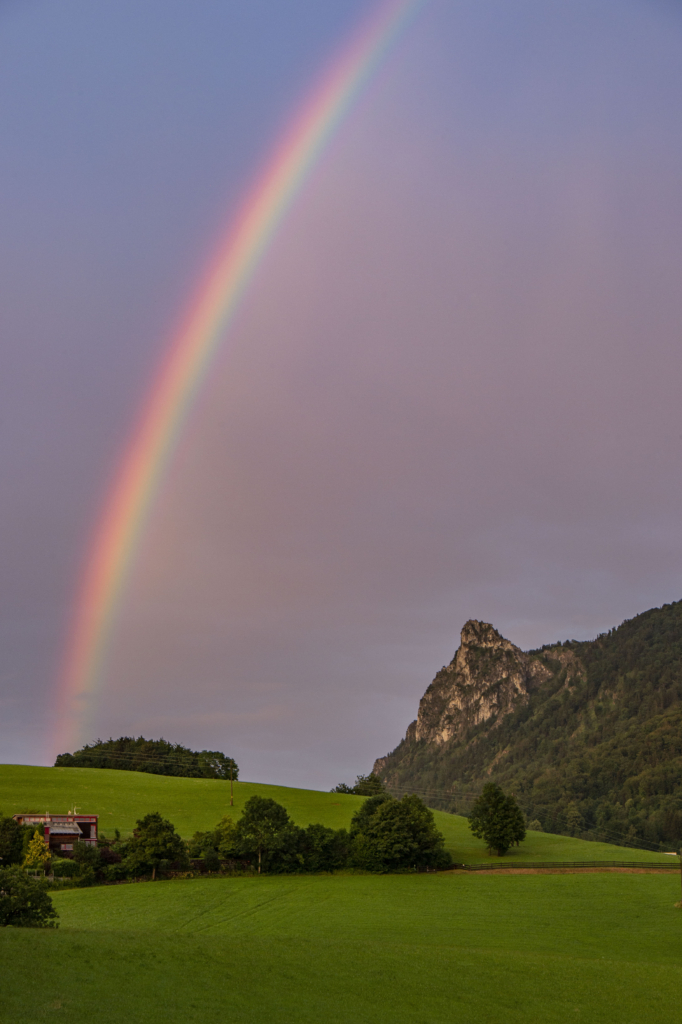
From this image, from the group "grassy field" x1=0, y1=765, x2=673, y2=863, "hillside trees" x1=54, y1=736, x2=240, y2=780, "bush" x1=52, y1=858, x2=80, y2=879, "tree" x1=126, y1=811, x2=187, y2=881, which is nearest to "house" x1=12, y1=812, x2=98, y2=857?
"bush" x1=52, y1=858, x2=80, y2=879

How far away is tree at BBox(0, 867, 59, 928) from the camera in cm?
4500

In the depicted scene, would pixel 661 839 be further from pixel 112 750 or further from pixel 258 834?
pixel 258 834

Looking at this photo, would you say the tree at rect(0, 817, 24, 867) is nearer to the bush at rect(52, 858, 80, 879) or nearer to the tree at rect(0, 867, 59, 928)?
the bush at rect(52, 858, 80, 879)

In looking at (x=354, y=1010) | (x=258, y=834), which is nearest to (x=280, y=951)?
(x=354, y=1010)

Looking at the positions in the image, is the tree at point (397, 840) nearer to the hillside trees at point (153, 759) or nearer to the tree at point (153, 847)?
the tree at point (153, 847)

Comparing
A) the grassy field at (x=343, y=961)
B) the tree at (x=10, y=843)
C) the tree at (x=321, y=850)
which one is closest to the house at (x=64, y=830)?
the tree at (x=10, y=843)

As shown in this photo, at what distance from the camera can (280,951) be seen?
1719 inches

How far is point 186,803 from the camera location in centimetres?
12056

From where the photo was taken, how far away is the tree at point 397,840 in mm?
90375

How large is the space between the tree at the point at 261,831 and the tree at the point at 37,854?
1931 cm

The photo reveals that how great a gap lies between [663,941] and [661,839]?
154505mm

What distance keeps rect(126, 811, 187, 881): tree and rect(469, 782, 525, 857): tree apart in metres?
38.7

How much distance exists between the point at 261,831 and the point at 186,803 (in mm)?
35990

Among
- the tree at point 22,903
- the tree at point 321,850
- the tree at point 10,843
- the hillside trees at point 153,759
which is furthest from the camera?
the hillside trees at point 153,759
